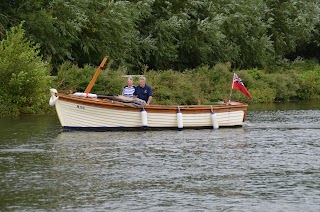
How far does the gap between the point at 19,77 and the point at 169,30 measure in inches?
814

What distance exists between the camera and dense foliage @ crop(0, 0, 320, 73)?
42.6 m

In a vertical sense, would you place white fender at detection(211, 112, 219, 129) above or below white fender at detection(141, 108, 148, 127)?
below

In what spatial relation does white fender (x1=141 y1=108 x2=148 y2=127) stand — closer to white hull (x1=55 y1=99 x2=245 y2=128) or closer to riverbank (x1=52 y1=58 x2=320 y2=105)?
white hull (x1=55 y1=99 x2=245 y2=128)

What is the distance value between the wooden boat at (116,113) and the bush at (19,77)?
6491mm

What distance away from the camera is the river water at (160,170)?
15.3 meters

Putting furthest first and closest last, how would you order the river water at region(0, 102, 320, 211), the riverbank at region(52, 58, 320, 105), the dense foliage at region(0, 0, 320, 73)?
the dense foliage at region(0, 0, 320, 73), the riverbank at region(52, 58, 320, 105), the river water at region(0, 102, 320, 211)

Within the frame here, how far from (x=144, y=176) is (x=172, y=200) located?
275cm

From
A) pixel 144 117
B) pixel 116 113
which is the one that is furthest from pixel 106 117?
pixel 144 117

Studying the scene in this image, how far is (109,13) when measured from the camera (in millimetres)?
45781

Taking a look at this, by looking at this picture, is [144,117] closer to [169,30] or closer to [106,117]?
[106,117]

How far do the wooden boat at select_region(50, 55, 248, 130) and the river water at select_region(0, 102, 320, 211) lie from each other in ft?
2.10

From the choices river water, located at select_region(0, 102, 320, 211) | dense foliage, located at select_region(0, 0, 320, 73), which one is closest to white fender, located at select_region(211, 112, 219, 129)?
river water, located at select_region(0, 102, 320, 211)

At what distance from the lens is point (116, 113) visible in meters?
27.6

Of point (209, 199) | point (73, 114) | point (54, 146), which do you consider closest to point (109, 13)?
point (73, 114)
